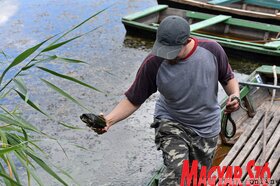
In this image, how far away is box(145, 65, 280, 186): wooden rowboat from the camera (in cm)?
483

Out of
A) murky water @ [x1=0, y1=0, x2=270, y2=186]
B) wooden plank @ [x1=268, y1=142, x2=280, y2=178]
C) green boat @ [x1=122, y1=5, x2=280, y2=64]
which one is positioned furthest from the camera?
green boat @ [x1=122, y1=5, x2=280, y2=64]

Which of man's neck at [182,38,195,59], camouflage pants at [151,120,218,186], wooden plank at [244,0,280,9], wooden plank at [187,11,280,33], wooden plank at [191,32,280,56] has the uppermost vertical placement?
man's neck at [182,38,195,59]

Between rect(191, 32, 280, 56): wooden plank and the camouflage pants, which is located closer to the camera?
the camouflage pants

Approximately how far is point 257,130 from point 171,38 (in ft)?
8.20

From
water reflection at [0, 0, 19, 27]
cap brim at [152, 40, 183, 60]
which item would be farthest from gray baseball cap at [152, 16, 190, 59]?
water reflection at [0, 0, 19, 27]

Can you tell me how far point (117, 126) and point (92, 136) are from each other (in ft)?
1.38

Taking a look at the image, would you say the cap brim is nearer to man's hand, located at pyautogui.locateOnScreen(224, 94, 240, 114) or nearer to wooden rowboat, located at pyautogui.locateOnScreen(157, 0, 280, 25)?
man's hand, located at pyautogui.locateOnScreen(224, 94, 240, 114)

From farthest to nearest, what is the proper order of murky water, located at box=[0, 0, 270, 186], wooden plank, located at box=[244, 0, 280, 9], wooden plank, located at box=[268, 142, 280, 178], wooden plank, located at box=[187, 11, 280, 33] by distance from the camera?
wooden plank, located at box=[244, 0, 280, 9], wooden plank, located at box=[187, 11, 280, 33], murky water, located at box=[0, 0, 270, 186], wooden plank, located at box=[268, 142, 280, 178]

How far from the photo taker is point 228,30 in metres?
10.1

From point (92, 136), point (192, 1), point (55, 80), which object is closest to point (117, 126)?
point (92, 136)

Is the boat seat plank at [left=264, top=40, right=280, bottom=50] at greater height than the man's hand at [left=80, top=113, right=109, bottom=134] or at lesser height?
lesser

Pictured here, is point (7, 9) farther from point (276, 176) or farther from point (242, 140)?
point (276, 176)

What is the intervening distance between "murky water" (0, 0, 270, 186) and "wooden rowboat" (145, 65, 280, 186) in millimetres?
1161

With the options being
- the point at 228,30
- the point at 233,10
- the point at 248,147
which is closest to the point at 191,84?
the point at 248,147
